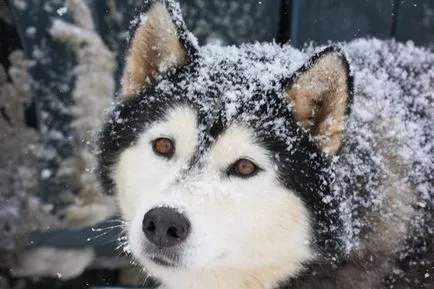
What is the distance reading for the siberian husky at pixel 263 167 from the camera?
1992 mm

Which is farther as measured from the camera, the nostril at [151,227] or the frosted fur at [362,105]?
the frosted fur at [362,105]

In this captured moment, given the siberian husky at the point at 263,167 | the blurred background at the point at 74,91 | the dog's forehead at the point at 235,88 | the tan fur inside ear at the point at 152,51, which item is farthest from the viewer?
the blurred background at the point at 74,91

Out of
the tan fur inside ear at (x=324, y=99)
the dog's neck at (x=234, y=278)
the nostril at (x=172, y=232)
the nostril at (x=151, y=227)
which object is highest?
the tan fur inside ear at (x=324, y=99)

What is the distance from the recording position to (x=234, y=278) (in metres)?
2.24

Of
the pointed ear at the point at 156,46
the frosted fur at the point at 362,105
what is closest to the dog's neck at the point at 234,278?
the frosted fur at the point at 362,105

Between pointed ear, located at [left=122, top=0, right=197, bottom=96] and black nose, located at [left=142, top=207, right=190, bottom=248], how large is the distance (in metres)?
0.56

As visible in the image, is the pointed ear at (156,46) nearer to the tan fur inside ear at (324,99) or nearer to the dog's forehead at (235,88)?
the dog's forehead at (235,88)

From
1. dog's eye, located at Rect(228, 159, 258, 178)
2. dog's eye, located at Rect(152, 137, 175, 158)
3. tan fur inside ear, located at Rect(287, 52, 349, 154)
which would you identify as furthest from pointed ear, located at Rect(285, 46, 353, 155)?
dog's eye, located at Rect(152, 137, 175, 158)

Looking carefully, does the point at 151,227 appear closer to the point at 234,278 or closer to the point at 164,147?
the point at 164,147

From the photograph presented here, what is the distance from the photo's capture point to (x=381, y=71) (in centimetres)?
253

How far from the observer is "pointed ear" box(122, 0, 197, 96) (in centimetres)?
219

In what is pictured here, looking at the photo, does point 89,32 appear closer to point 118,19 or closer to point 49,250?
point 118,19

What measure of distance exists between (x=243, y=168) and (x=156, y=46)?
0.51 metres

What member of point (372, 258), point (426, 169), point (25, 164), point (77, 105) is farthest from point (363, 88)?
point (25, 164)
